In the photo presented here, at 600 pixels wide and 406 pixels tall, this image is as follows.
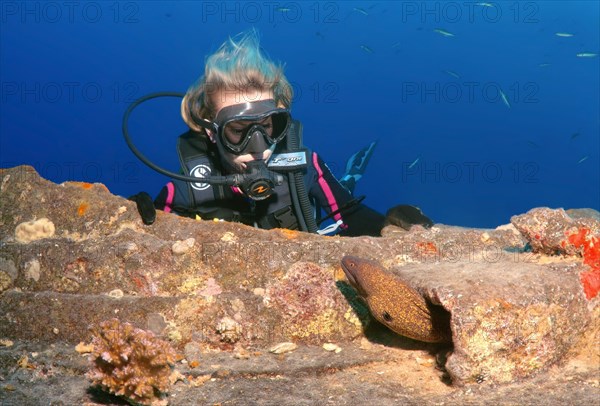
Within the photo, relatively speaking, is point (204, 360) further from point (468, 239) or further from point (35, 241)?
point (468, 239)

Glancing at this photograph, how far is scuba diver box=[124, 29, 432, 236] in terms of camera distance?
473 centimetres

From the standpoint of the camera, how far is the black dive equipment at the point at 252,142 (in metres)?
4.41

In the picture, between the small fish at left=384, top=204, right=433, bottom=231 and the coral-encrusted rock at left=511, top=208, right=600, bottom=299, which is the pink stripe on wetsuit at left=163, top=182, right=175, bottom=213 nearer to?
the small fish at left=384, top=204, right=433, bottom=231

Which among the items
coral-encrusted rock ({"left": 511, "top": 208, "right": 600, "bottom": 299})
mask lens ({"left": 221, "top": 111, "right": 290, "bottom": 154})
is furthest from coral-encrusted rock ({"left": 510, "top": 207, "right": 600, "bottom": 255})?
mask lens ({"left": 221, "top": 111, "right": 290, "bottom": 154})

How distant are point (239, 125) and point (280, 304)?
188 centimetres

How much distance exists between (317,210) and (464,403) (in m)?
3.24

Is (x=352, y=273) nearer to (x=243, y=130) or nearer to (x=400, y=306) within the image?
(x=400, y=306)

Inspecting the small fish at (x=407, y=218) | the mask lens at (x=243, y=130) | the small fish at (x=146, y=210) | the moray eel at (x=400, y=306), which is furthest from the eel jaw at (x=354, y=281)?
the mask lens at (x=243, y=130)

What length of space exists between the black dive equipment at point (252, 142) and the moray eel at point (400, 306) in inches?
54.9

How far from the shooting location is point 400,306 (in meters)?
3.27

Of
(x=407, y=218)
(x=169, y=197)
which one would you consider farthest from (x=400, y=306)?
(x=169, y=197)

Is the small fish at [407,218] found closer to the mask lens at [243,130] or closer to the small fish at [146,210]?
the mask lens at [243,130]

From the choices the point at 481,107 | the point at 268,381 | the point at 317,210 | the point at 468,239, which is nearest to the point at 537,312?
the point at 468,239

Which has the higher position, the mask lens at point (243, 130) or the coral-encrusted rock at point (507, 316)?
the mask lens at point (243, 130)
